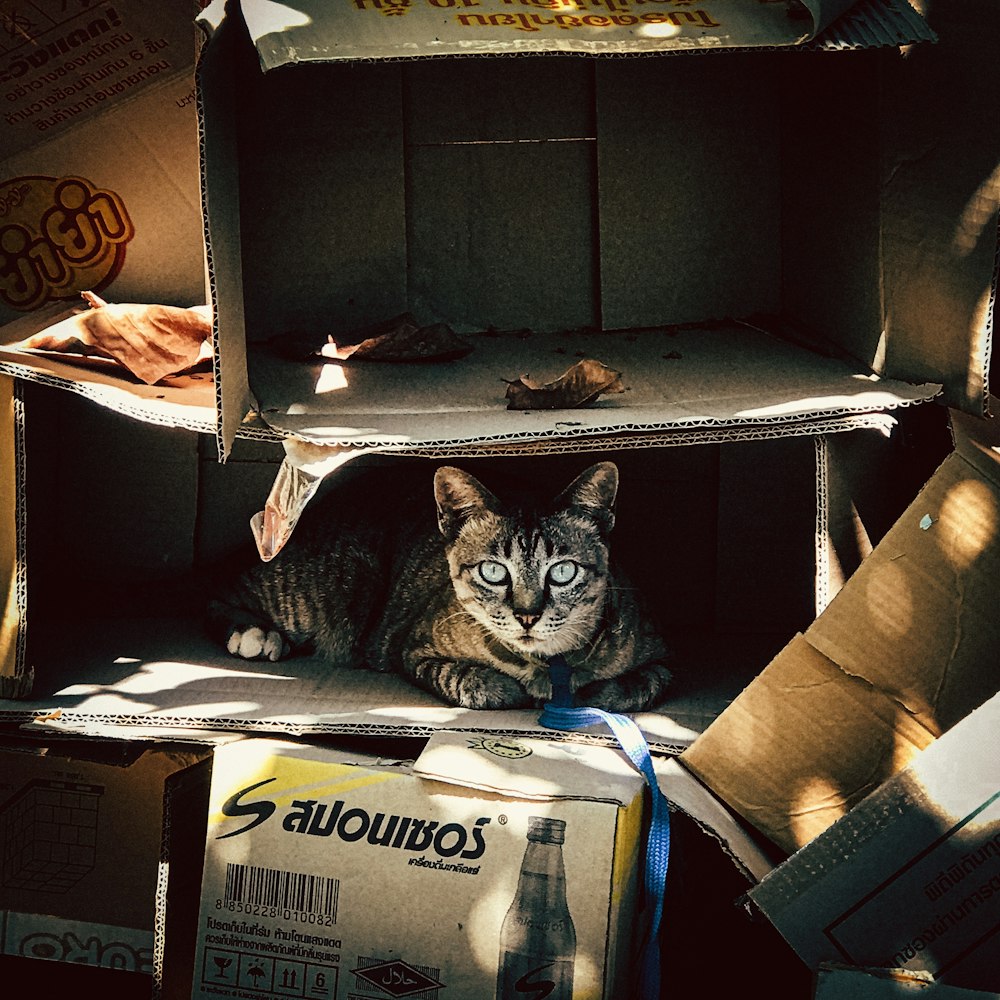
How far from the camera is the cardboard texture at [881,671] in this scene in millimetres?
1651

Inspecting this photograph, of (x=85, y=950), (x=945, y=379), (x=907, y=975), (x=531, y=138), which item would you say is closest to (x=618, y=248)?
(x=531, y=138)

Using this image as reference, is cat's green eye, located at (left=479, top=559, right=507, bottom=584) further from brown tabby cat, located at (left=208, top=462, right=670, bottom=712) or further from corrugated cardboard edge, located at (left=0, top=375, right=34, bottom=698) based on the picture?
corrugated cardboard edge, located at (left=0, top=375, right=34, bottom=698)

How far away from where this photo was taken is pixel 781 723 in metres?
1.76

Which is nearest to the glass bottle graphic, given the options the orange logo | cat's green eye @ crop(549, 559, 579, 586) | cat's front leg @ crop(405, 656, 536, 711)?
cat's front leg @ crop(405, 656, 536, 711)

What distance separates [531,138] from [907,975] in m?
1.76

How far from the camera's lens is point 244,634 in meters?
2.26

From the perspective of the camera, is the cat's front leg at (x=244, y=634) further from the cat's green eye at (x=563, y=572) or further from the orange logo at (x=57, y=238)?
the orange logo at (x=57, y=238)

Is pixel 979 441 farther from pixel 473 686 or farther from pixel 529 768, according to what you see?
pixel 473 686

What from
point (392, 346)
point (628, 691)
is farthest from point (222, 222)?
point (628, 691)

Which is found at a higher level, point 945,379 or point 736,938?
point 945,379

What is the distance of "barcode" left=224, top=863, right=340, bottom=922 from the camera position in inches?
64.9

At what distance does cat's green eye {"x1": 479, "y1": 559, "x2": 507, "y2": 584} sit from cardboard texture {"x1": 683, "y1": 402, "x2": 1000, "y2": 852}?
557mm

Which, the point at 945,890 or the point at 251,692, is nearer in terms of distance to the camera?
the point at 945,890

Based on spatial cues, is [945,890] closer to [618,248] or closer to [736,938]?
[736,938]
